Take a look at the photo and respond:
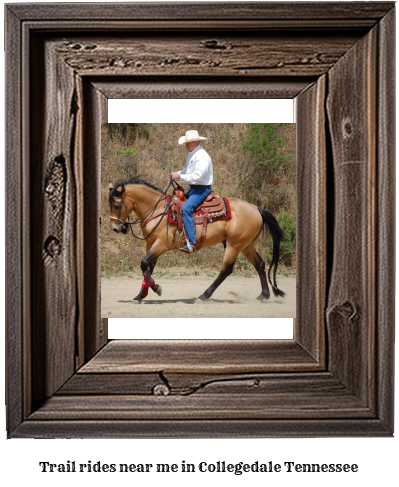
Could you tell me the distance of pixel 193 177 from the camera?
5.79 ft

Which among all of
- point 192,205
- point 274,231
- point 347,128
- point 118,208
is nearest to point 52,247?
point 118,208

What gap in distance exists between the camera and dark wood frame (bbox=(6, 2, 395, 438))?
5.52 ft

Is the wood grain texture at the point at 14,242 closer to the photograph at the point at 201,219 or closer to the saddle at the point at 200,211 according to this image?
the photograph at the point at 201,219

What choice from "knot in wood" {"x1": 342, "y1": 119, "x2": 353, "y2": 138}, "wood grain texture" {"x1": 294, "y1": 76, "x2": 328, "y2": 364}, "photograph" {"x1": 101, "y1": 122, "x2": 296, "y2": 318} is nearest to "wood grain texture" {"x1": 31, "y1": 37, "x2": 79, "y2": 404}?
"photograph" {"x1": 101, "y1": 122, "x2": 296, "y2": 318}

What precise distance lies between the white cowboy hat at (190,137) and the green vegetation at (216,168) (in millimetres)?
15

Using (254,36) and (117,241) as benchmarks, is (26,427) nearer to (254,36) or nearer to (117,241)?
(117,241)

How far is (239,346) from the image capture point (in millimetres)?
Result: 1734

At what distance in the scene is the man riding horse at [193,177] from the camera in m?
1.75

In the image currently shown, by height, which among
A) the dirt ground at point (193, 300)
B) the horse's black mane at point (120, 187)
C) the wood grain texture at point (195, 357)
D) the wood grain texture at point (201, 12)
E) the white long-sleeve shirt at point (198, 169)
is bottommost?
the wood grain texture at point (195, 357)

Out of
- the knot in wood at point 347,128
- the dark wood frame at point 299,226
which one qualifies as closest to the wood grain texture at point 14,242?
the dark wood frame at point 299,226

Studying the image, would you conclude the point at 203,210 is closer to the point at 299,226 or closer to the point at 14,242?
the point at 299,226

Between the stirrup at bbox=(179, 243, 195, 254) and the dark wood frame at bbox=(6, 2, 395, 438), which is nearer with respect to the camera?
the dark wood frame at bbox=(6, 2, 395, 438)

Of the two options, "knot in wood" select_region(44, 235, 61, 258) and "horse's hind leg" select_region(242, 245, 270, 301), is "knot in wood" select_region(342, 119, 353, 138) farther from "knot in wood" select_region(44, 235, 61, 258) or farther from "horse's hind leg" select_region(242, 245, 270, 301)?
"knot in wood" select_region(44, 235, 61, 258)

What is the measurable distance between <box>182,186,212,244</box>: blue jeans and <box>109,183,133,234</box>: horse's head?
0.55 feet
